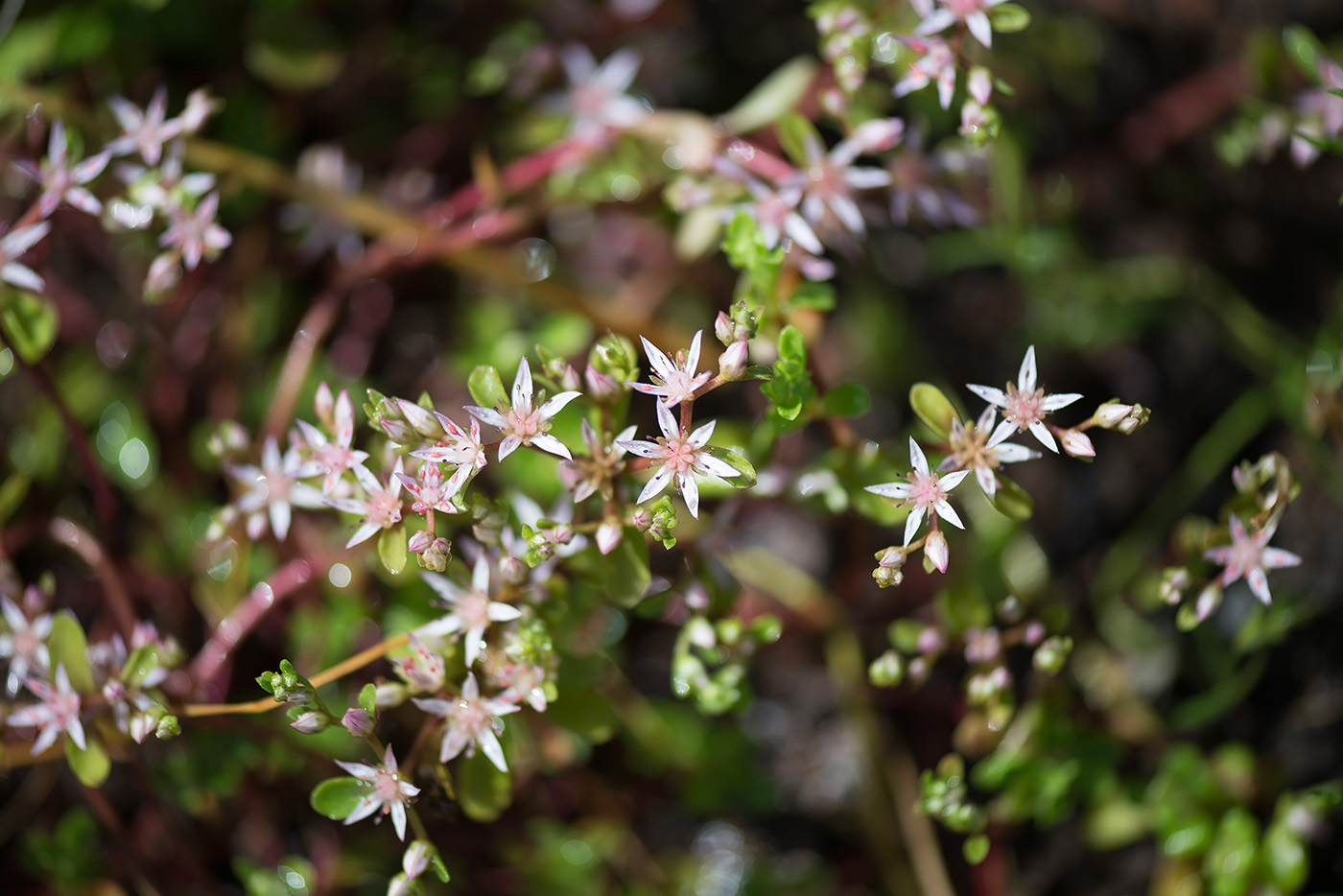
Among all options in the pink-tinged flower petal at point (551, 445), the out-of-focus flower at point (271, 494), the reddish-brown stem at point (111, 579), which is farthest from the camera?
the reddish-brown stem at point (111, 579)

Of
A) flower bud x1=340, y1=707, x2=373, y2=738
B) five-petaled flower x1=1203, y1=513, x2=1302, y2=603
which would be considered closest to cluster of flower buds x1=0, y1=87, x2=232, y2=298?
flower bud x1=340, y1=707, x2=373, y2=738

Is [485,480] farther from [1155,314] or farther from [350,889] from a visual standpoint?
[1155,314]

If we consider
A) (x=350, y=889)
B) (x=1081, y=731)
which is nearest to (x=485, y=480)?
(x=350, y=889)

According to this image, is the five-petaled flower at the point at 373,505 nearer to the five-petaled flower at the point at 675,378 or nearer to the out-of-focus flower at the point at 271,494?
the out-of-focus flower at the point at 271,494

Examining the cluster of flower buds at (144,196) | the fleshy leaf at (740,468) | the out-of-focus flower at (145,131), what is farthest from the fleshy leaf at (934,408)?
the out-of-focus flower at (145,131)

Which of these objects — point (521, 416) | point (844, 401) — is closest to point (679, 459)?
point (521, 416)

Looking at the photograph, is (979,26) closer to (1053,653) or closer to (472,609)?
(1053,653)
